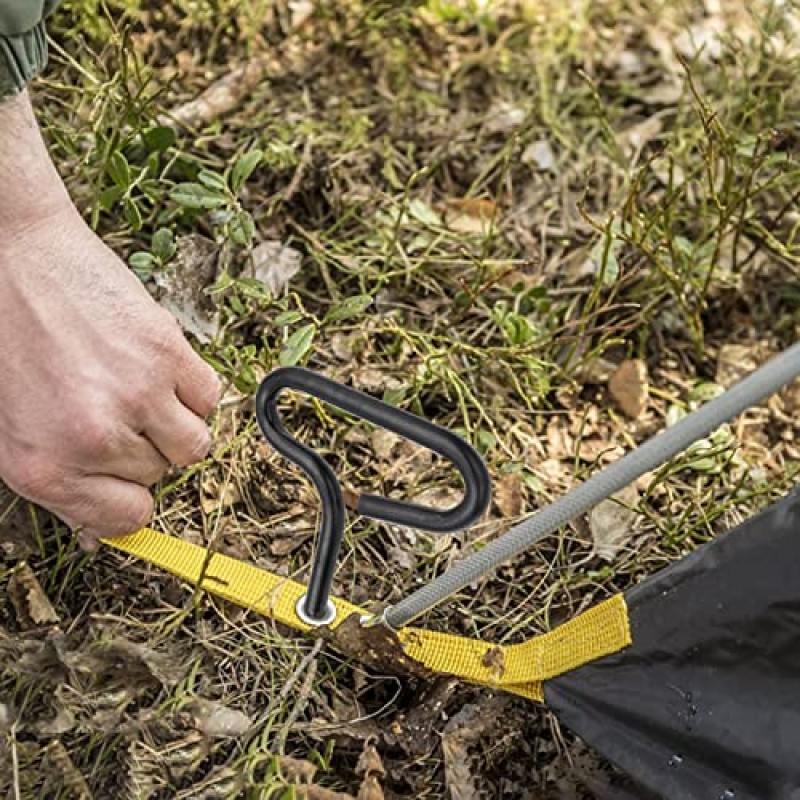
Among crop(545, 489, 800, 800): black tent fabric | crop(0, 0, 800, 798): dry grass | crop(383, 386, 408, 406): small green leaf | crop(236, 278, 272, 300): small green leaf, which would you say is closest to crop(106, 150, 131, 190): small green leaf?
crop(0, 0, 800, 798): dry grass

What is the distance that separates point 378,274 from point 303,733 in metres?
0.78

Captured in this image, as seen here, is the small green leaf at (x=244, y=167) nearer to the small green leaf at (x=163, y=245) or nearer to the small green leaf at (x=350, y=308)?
the small green leaf at (x=163, y=245)

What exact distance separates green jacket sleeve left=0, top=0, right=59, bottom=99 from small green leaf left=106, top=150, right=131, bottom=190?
0.38 m

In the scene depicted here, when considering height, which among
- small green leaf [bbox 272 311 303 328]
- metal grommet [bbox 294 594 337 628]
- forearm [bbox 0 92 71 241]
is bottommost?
metal grommet [bbox 294 594 337 628]

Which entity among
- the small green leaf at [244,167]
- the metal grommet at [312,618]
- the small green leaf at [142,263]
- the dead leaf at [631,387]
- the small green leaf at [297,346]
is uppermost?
the small green leaf at [244,167]

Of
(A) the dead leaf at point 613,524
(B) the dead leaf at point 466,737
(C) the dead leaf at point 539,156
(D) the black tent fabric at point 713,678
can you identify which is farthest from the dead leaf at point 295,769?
(C) the dead leaf at point 539,156

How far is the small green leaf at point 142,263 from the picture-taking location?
5.73ft

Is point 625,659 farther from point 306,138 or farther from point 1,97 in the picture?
point 306,138

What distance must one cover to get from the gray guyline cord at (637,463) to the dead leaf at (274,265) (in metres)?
0.71

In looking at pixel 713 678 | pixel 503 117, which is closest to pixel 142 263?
pixel 503 117

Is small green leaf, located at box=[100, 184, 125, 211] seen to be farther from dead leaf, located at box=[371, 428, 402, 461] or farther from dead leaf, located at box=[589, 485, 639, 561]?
dead leaf, located at box=[589, 485, 639, 561]

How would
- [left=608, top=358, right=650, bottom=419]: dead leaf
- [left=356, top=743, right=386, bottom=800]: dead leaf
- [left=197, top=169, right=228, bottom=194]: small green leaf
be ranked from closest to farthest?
1. [left=356, top=743, right=386, bottom=800]: dead leaf
2. [left=197, top=169, right=228, bottom=194]: small green leaf
3. [left=608, top=358, right=650, bottom=419]: dead leaf

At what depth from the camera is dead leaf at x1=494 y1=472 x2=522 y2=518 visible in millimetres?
1762

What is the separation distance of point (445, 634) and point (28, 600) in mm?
554
